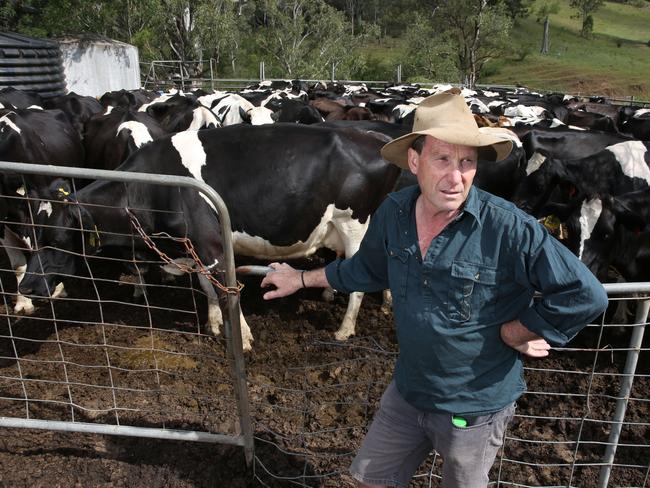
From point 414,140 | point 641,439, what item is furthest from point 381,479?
point 641,439

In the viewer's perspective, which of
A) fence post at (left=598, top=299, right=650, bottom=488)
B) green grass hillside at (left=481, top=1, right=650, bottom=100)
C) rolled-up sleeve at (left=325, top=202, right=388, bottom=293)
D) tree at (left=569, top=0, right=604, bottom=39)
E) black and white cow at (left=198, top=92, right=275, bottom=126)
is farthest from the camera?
tree at (left=569, top=0, right=604, bottom=39)

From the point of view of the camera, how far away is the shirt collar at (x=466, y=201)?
187cm

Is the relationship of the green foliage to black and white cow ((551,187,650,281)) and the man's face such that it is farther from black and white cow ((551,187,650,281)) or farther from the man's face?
the man's face

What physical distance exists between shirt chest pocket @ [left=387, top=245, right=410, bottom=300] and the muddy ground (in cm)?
76

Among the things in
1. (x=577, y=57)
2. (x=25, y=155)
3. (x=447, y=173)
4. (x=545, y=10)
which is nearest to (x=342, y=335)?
(x=447, y=173)

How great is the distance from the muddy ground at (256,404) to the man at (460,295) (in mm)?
624

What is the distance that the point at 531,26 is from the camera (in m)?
69.4

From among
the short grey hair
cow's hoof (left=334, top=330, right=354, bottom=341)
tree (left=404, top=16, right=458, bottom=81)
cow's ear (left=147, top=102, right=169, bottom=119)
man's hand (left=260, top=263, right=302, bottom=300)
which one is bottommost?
cow's hoof (left=334, top=330, right=354, bottom=341)

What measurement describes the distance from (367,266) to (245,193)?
282 centimetres

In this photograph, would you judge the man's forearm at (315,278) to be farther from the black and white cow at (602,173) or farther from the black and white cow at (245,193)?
the black and white cow at (602,173)

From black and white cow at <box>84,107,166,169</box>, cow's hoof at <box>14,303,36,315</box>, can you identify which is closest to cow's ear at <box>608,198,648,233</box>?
cow's hoof at <box>14,303,36,315</box>

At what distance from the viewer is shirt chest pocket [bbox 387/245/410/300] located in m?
2.03

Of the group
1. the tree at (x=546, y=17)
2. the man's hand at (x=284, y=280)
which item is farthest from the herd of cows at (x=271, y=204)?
the tree at (x=546, y=17)

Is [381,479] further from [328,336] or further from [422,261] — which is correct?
[328,336]
